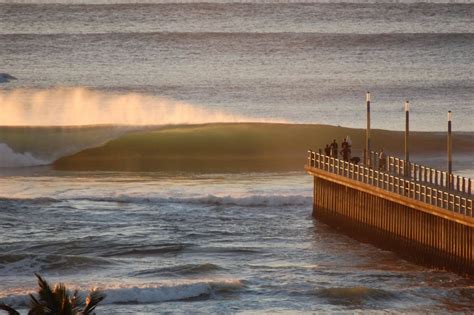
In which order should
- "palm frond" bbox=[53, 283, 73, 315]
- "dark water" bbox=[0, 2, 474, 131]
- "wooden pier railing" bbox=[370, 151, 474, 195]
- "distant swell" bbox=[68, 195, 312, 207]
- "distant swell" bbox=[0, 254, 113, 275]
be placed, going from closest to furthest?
"palm frond" bbox=[53, 283, 73, 315] < "distant swell" bbox=[0, 254, 113, 275] < "wooden pier railing" bbox=[370, 151, 474, 195] < "distant swell" bbox=[68, 195, 312, 207] < "dark water" bbox=[0, 2, 474, 131]

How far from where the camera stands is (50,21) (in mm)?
143250

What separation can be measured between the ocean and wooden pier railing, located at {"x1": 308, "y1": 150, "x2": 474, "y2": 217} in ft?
6.94

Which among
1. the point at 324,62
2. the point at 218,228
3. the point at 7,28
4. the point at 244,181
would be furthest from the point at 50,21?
the point at 218,228

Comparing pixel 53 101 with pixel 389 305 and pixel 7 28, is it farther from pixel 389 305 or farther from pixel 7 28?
pixel 389 305

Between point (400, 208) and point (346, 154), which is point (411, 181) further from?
point (346, 154)

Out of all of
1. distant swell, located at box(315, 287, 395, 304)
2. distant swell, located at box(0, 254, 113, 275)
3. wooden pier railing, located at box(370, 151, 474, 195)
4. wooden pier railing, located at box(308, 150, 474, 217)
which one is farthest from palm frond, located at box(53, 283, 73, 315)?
wooden pier railing, located at box(370, 151, 474, 195)

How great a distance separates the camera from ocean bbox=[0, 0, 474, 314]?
2472 inches

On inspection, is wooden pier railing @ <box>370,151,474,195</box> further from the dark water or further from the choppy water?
the dark water

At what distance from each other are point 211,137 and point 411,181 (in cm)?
3754

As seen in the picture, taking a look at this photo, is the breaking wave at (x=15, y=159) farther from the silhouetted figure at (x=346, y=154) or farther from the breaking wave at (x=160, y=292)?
the breaking wave at (x=160, y=292)

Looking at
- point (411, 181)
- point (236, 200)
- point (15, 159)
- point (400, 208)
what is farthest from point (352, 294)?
point (15, 159)

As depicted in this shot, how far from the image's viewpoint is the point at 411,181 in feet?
221

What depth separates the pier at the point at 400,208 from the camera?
62625 millimetres

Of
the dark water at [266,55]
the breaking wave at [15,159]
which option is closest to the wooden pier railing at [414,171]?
the breaking wave at [15,159]
